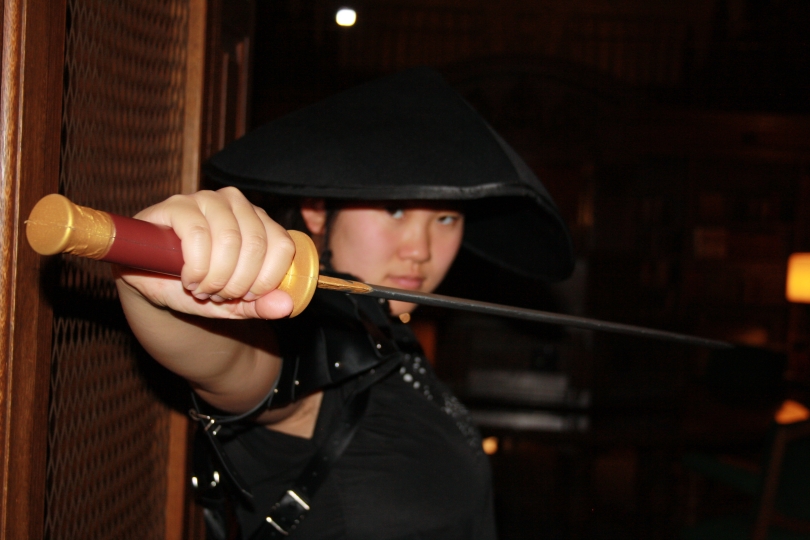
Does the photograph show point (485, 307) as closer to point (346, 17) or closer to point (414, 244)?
point (414, 244)

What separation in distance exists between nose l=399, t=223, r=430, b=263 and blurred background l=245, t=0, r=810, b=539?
113 inches

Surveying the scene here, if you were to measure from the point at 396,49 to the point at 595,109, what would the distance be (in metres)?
1.33

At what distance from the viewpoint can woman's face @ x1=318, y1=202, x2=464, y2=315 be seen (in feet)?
3.46

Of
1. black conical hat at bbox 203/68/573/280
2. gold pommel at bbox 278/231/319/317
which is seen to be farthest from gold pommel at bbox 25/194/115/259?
black conical hat at bbox 203/68/573/280

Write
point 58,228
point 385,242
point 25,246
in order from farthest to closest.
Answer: point 385,242, point 25,246, point 58,228

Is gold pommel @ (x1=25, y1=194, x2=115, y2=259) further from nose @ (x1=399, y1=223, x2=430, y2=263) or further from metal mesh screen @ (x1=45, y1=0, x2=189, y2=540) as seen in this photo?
nose @ (x1=399, y1=223, x2=430, y2=263)

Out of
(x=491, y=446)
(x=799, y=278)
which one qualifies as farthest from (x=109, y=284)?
(x=799, y=278)

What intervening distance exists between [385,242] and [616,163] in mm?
3599

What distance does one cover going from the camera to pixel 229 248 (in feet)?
1.52

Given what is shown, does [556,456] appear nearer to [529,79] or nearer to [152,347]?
[529,79]

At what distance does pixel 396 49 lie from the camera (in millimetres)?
4215

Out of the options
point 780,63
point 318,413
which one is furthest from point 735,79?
point 318,413

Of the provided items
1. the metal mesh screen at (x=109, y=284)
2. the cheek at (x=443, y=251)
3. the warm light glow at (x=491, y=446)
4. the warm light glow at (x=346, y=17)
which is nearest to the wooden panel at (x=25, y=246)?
the metal mesh screen at (x=109, y=284)

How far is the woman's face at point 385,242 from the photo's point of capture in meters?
1.05
